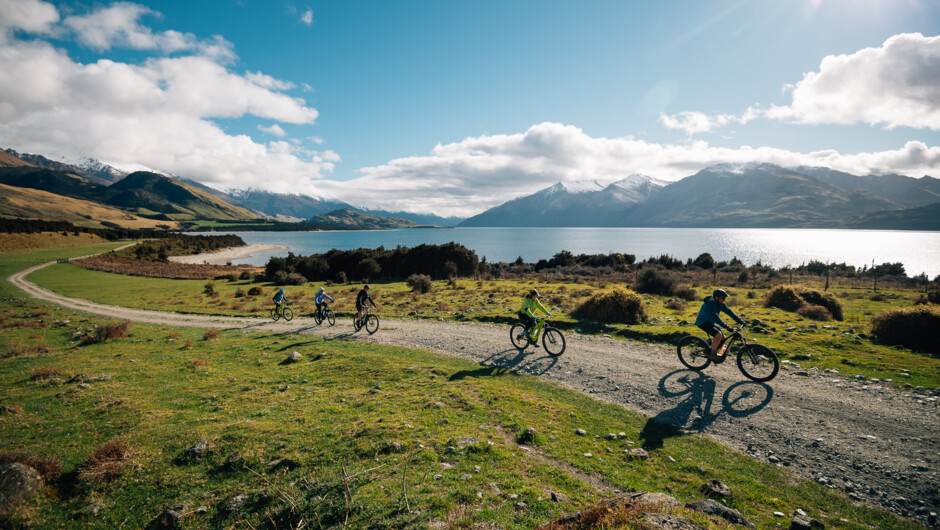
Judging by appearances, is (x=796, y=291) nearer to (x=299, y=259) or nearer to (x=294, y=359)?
(x=294, y=359)

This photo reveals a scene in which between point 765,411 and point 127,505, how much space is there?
13194 millimetres

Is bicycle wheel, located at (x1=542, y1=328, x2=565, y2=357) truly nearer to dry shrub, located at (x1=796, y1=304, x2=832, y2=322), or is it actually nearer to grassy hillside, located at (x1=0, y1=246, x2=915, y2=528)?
grassy hillside, located at (x1=0, y1=246, x2=915, y2=528)

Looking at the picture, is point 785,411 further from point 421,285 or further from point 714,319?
point 421,285

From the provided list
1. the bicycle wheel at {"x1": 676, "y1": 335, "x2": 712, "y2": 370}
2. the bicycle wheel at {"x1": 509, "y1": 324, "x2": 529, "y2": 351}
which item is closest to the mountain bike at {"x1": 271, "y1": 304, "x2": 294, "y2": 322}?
the bicycle wheel at {"x1": 509, "y1": 324, "x2": 529, "y2": 351}

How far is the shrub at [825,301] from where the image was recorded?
20297mm

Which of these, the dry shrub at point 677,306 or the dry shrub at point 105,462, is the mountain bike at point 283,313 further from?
the dry shrub at point 677,306

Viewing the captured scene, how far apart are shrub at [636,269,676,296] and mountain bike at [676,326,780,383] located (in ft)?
63.4

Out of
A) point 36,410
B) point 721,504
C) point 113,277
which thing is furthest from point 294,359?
point 113,277

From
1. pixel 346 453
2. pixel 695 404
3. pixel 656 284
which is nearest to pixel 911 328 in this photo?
pixel 695 404

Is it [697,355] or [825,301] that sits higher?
[825,301]

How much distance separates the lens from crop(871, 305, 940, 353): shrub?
13.9m

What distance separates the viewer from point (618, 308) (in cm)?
2036

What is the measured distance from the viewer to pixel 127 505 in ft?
18.9

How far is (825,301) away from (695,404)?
63.0ft
